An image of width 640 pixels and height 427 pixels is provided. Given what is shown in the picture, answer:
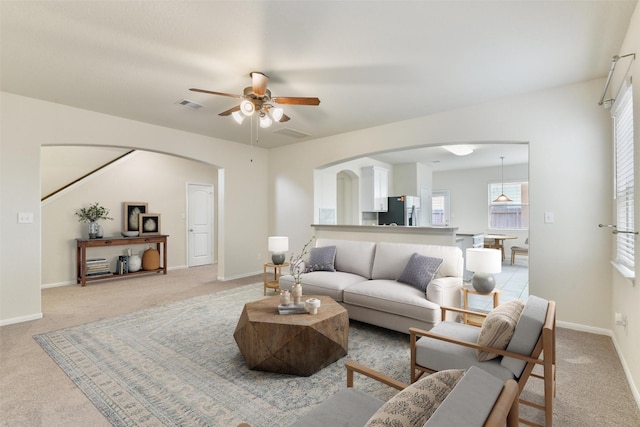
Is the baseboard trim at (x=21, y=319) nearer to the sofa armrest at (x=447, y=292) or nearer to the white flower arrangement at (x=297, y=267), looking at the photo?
the white flower arrangement at (x=297, y=267)

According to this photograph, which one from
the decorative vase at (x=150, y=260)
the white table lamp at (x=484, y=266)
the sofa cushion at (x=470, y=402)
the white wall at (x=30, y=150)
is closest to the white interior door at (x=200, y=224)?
the decorative vase at (x=150, y=260)

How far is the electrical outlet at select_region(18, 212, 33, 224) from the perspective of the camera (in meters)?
3.74

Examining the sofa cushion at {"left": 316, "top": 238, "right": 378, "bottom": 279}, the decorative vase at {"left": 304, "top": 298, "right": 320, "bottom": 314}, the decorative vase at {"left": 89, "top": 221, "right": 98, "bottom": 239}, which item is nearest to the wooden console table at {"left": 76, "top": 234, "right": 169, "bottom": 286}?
the decorative vase at {"left": 89, "top": 221, "right": 98, "bottom": 239}

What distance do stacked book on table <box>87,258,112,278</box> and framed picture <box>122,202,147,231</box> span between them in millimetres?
792

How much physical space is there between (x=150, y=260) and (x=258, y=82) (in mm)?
5040

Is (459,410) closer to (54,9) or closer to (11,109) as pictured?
(54,9)

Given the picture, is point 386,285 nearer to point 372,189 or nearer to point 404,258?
point 404,258

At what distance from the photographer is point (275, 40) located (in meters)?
2.56

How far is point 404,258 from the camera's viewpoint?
12.3ft

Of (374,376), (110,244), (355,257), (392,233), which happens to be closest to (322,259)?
(355,257)

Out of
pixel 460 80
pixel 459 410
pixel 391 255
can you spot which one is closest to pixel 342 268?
pixel 391 255

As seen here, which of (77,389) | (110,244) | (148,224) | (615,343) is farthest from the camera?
(148,224)

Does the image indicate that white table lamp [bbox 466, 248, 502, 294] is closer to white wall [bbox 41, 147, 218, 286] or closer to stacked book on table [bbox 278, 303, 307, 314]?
stacked book on table [bbox 278, 303, 307, 314]

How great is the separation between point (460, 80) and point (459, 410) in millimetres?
3384
